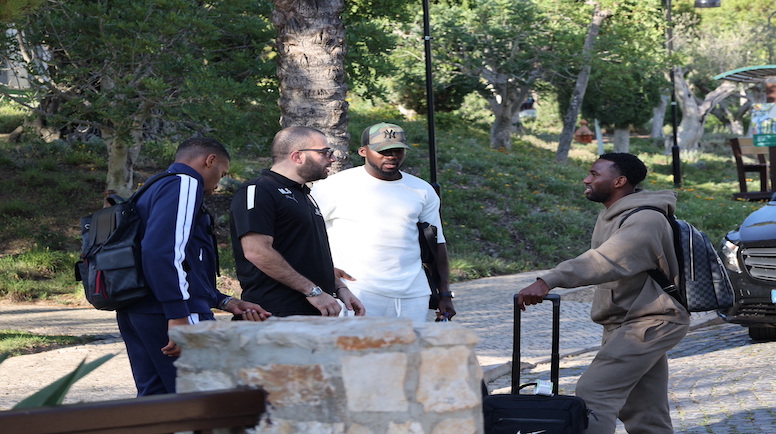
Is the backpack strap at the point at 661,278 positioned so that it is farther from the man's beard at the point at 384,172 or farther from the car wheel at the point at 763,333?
the car wheel at the point at 763,333

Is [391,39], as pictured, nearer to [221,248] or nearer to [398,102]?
[221,248]

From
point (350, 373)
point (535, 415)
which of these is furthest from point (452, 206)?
point (350, 373)

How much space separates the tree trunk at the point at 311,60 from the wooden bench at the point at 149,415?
6257mm

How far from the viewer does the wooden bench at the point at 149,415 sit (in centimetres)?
220

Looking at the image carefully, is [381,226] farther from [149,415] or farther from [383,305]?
[149,415]

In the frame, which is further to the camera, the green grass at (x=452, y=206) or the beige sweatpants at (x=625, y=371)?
the green grass at (x=452, y=206)

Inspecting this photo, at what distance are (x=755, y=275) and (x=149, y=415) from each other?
7284 mm

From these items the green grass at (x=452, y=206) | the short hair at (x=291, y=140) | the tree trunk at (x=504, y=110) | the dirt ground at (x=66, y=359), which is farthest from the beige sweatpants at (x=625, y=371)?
the tree trunk at (x=504, y=110)

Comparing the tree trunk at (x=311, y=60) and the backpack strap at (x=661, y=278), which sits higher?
the tree trunk at (x=311, y=60)

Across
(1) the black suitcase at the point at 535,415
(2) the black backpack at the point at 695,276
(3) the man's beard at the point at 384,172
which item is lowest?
(1) the black suitcase at the point at 535,415

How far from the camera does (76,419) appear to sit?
222cm

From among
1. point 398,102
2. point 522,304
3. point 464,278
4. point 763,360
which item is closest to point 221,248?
point 464,278

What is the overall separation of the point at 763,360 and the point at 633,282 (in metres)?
3.98

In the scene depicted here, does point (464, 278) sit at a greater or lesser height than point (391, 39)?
lesser
